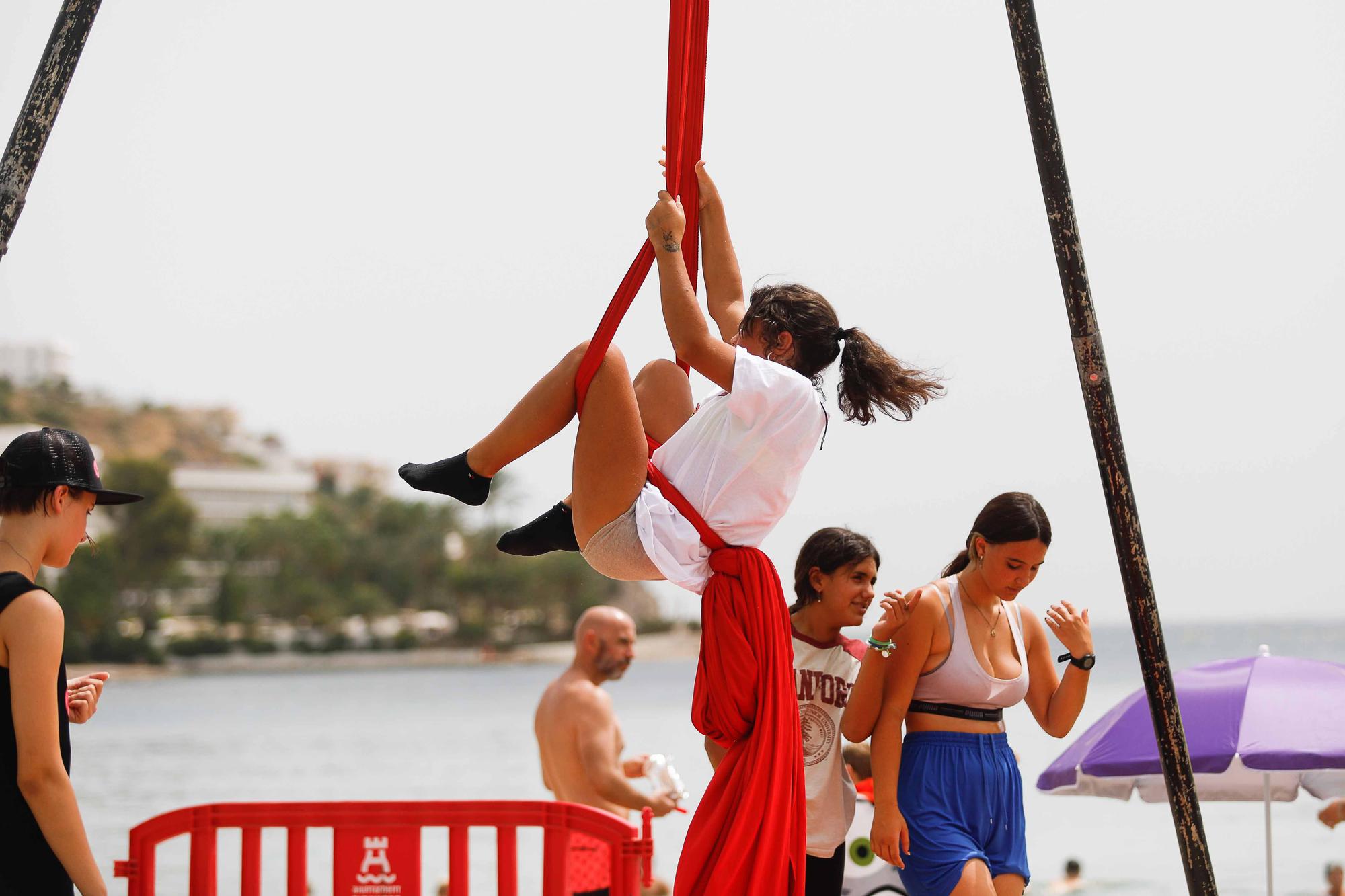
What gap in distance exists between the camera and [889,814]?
358 cm

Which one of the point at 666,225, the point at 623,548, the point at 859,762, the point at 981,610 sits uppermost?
the point at 666,225

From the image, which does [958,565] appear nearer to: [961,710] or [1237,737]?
[961,710]

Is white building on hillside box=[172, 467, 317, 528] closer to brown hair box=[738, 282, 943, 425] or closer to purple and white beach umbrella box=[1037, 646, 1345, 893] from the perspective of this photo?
purple and white beach umbrella box=[1037, 646, 1345, 893]

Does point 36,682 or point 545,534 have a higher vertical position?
point 545,534

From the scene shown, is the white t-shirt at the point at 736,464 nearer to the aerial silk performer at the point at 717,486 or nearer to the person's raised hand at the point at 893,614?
the aerial silk performer at the point at 717,486

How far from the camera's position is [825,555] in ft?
13.2

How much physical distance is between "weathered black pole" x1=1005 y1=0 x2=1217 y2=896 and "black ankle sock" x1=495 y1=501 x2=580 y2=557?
4.39ft

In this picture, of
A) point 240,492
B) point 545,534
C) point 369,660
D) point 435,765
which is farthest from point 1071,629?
point 240,492

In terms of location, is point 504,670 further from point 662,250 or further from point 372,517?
point 662,250

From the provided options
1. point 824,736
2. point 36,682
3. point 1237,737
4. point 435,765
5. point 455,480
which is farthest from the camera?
point 435,765

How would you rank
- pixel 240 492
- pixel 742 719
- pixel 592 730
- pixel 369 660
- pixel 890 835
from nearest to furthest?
pixel 742 719 → pixel 890 835 → pixel 592 730 → pixel 369 660 → pixel 240 492

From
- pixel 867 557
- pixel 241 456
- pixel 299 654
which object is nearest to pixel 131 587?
pixel 299 654

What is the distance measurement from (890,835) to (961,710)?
1.20 ft

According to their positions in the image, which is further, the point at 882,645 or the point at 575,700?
the point at 575,700
